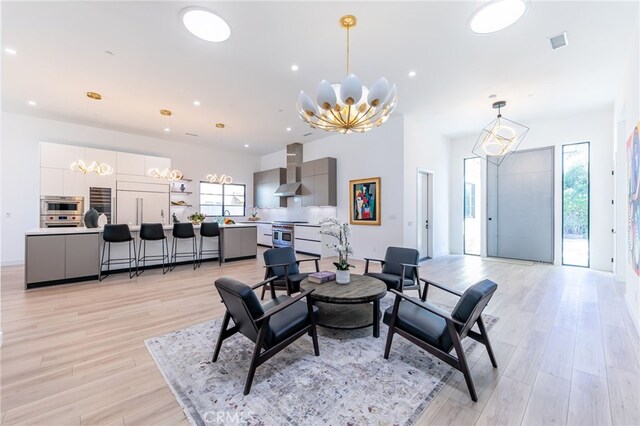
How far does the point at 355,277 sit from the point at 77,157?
742cm

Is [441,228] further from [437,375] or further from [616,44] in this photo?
[437,375]

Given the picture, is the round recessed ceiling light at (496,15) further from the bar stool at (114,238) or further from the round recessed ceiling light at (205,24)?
the bar stool at (114,238)

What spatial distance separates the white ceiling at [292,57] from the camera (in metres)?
2.83

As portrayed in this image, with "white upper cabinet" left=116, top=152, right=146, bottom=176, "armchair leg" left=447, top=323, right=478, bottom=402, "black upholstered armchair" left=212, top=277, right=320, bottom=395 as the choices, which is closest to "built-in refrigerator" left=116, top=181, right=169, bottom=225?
"white upper cabinet" left=116, top=152, right=146, bottom=176

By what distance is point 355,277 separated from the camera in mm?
3344

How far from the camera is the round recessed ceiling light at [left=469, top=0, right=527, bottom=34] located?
8.75 ft

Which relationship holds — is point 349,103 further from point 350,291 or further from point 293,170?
point 293,170

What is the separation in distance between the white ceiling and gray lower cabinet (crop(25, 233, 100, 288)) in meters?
2.72

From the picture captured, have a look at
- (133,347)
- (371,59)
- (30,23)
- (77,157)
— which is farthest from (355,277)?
(77,157)

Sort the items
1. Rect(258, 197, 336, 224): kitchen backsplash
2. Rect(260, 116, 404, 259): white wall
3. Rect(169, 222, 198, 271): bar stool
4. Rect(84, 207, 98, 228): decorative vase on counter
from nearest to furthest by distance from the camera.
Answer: Rect(84, 207, 98, 228): decorative vase on counter
Rect(169, 222, 198, 271): bar stool
Rect(260, 116, 404, 259): white wall
Rect(258, 197, 336, 224): kitchen backsplash

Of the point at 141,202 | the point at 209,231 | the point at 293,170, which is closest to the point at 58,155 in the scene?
the point at 141,202

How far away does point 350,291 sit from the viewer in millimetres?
2820

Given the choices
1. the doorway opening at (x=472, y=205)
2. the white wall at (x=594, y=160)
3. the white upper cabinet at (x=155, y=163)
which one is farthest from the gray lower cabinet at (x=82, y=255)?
the white wall at (x=594, y=160)

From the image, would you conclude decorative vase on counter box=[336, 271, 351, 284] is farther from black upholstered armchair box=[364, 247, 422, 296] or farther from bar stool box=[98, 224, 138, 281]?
bar stool box=[98, 224, 138, 281]
